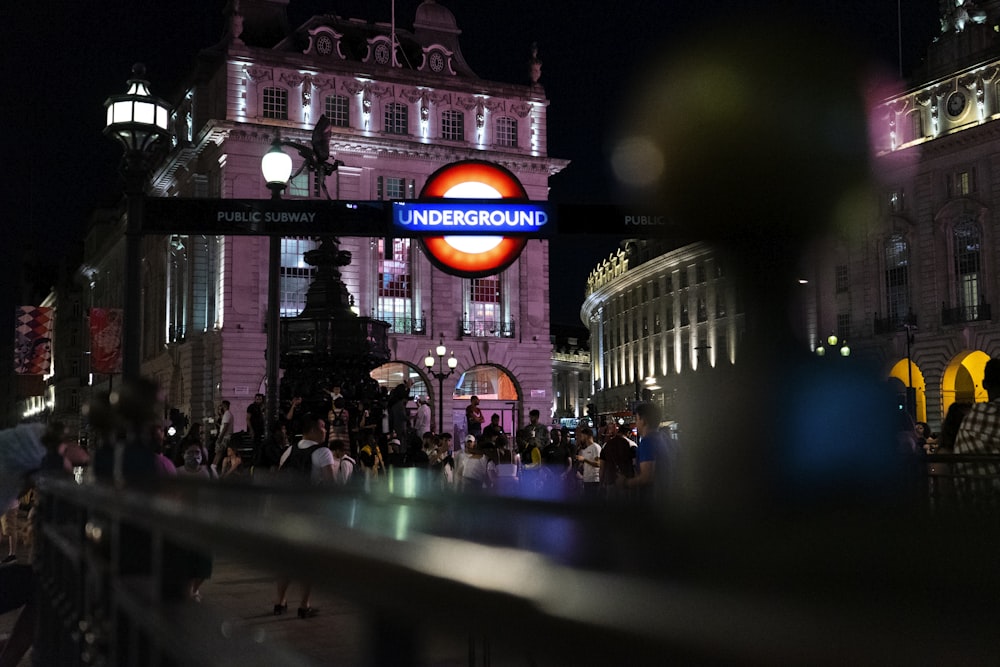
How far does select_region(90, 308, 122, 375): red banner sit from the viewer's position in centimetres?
1497

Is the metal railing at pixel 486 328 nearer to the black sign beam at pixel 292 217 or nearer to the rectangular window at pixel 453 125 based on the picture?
the rectangular window at pixel 453 125

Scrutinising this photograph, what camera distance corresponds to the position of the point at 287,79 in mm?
53656

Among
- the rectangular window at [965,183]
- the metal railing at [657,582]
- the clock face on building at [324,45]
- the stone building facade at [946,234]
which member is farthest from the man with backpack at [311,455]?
the rectangular window at [965,183]

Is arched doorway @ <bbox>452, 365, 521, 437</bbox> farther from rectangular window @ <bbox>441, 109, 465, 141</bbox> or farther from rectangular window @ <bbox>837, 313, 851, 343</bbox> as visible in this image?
rectangular window @ <bbox>837, 313, 851, 343</bbox>

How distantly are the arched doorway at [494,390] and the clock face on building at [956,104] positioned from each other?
26760mm

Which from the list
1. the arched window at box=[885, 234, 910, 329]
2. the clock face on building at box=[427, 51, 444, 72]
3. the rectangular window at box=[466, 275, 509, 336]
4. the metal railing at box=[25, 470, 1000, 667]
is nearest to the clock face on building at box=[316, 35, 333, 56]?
the clock face on building at box=[427, 51, 444, 72]

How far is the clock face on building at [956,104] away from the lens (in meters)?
52.8

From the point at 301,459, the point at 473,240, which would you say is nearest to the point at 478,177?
the point at 473,240

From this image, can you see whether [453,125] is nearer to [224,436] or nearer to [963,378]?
[963,378]

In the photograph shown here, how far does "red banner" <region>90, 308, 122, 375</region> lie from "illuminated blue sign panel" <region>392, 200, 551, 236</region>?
248 inches

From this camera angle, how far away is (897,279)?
186ft

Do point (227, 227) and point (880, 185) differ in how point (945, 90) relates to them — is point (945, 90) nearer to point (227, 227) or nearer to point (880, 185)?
point (227, 227)

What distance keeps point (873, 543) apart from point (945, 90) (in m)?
59.2

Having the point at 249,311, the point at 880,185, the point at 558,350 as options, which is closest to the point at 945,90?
the point at 249,311
